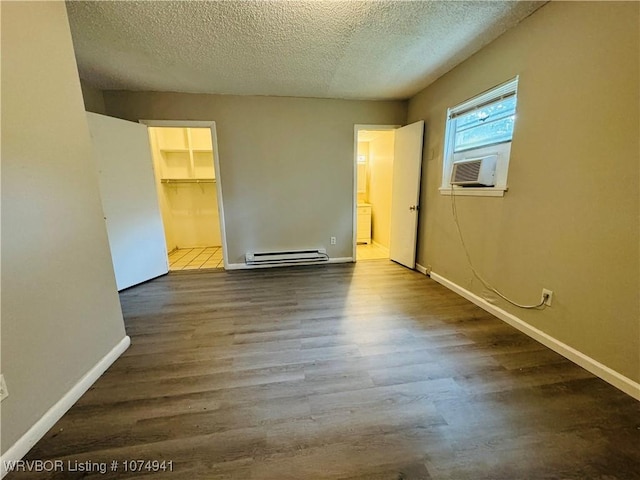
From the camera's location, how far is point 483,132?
239cm

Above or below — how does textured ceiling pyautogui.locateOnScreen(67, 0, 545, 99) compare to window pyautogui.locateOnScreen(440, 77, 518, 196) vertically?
above

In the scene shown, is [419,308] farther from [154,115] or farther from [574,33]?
[154,115]

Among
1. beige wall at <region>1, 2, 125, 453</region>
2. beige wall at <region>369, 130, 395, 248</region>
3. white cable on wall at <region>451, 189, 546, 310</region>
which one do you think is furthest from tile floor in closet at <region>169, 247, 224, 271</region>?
white cable on wall at <region>451, 189, 546, 310</region>

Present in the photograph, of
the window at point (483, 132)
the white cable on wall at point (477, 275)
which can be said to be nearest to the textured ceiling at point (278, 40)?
the window at point (483, 132)

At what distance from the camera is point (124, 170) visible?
3.00 m

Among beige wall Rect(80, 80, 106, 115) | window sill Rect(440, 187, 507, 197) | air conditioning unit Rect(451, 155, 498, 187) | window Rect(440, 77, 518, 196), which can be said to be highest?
beige wall Rect(80, 80, 106, 115)

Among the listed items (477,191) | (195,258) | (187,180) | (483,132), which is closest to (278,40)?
(483,132)

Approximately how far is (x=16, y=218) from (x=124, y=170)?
7.25ft

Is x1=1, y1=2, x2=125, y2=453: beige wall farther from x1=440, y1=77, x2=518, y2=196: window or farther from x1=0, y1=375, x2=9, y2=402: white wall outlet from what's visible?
x1=440, y1=77, x2=518, y2=196: window

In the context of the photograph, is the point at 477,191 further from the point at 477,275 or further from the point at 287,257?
the point at 287,257

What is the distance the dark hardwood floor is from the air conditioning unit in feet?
3.95

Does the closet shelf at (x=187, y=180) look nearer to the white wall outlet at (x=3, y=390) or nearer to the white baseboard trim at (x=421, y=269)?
the white baseboard trim at (x=421, y=269)

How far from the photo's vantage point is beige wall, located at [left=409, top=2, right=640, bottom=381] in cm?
138

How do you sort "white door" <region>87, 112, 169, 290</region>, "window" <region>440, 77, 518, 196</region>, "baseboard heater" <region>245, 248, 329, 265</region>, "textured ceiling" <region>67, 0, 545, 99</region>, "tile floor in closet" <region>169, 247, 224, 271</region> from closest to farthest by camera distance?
"textured ceiling" <region>67, 0, 545, 99</region>, "window" <region>440, 77, 518, 196</region>, "white door" <region>87, 112, 169, 290</region>, "baseboard heater" <region>245, 248, 329, 265</region>, "tile floor in closet" <region>169, 247, 224, 271</region>
